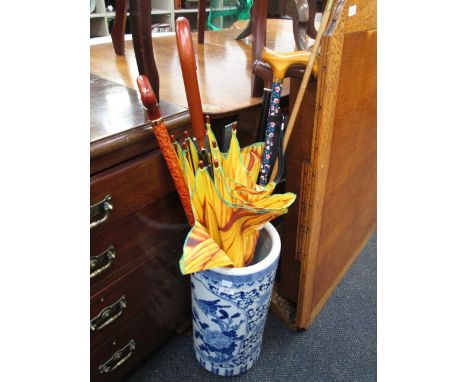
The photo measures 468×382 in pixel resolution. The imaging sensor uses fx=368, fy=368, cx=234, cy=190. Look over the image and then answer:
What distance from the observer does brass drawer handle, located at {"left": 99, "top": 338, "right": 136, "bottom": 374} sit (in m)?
0.87

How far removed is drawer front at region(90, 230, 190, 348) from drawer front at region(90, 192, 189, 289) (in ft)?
0.09

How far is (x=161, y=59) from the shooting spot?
1253mm

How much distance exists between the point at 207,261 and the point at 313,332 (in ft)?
2.11

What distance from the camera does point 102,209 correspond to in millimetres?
668

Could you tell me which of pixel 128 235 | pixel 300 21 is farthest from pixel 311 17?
pixel 128 235

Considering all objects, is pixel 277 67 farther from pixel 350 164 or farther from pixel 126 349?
pixel 126 349

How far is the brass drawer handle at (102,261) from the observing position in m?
0.72

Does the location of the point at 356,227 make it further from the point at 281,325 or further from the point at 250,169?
the point at 250,169

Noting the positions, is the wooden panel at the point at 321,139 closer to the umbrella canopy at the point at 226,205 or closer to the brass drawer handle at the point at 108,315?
the umbrella canopy at the point at 226,205

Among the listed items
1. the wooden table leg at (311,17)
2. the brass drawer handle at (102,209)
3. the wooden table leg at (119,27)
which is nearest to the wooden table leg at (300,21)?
the wooden table leg at (311,17)

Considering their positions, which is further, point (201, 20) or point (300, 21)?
point (201, 20)

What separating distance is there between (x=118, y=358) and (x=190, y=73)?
70 cm

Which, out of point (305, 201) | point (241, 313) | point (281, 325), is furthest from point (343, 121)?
point (281, 325)

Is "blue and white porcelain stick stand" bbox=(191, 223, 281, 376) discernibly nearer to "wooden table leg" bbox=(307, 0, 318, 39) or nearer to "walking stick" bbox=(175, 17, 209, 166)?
"walking stick" bbox=(175, 17, 209, 166)
